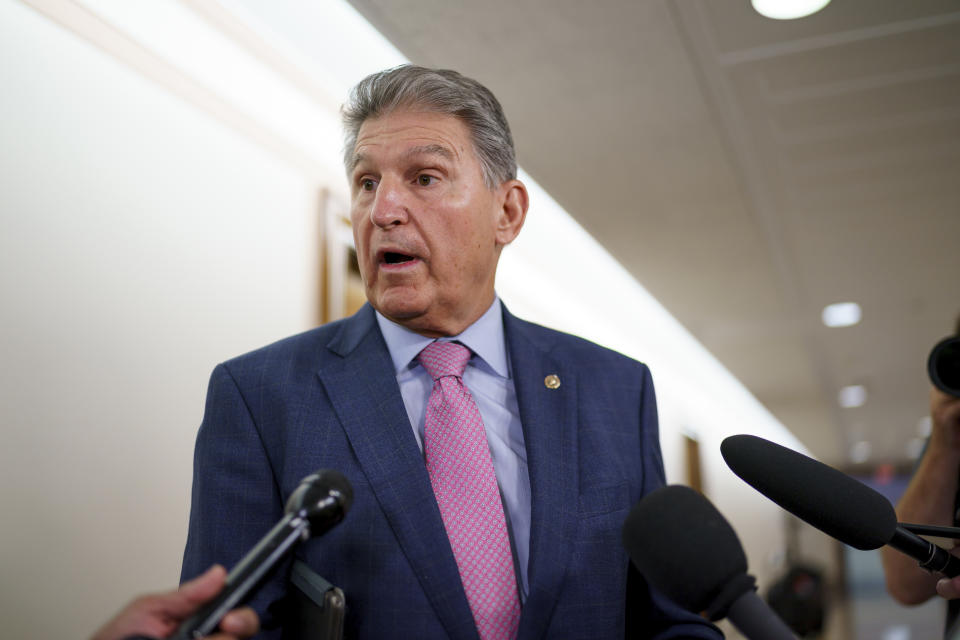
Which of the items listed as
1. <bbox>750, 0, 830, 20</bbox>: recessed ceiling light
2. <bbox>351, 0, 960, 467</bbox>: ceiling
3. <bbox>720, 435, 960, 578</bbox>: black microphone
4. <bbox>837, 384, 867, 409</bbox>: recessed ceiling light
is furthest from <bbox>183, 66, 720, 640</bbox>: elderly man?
<bbox>837, 384, 867, 409</bbox>: recessed ceiling light

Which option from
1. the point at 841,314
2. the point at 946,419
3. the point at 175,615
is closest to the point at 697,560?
the point at 175,615

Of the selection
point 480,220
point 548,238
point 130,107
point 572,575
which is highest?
point 548,238

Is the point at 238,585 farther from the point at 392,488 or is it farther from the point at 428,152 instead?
the point at 428,152

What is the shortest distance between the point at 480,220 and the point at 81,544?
3.77ft

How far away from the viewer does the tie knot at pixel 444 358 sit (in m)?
1.51

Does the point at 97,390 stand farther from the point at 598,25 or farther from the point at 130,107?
the point at 598,25

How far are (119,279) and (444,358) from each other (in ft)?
3.31

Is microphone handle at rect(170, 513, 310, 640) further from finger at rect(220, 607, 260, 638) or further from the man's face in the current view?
the man's face

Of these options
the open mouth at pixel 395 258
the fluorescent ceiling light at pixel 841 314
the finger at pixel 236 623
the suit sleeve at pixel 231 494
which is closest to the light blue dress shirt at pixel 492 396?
the open mouth at pixel 395 258

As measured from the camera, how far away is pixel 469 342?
1.57 meters

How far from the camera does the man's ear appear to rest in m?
1.76

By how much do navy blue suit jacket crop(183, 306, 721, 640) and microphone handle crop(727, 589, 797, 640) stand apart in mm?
585

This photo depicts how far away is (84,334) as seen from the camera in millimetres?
1964

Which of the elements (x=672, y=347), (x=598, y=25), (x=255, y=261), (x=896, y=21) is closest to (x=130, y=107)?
(x=255, y=261)
